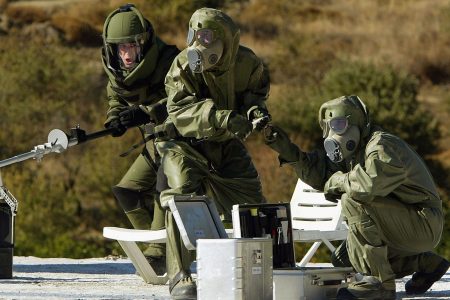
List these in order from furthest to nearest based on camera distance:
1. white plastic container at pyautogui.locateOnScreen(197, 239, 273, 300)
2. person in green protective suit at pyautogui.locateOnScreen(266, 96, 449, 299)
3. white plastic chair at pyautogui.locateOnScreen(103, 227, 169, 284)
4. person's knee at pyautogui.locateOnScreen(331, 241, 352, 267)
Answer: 1. white plastic chair at pyautogui.locateOnScreen(103, 227, 169, 284)
2. person's knee at pyautogui.locateOnScreen(331, 241, 352, 267)
3. person in green protective suit at pyautogui.locateOnScreen(266, 96, 449, 299)
4. white plastic container at pyautogui.locateOnScreen(197, 239, 273, 300)

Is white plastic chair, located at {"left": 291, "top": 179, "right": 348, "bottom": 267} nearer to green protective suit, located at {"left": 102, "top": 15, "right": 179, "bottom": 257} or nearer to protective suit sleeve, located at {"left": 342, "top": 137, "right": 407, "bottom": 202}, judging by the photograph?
green protective suit, located at {"left": 102, "top": 15, "right": 179, "bottom": 257}

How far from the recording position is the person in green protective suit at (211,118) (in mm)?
8727

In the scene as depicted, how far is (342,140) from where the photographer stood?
27.7 feet

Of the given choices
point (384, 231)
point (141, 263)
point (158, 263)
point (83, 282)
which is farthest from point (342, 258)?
point (83, 282)

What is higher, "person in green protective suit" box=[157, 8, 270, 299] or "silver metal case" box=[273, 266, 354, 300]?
"person in green protective suit" box=[157, 8, 270, 299]

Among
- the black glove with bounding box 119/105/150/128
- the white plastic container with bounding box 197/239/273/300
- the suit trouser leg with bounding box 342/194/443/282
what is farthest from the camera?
the black glove with bounding box 119/105/150/128

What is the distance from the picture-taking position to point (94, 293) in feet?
30.3

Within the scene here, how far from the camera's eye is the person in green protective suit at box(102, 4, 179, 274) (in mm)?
10312

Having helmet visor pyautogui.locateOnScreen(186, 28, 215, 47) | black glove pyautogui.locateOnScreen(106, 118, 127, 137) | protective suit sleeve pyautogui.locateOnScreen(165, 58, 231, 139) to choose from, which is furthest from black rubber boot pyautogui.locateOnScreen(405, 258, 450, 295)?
black glove pyautogui.locateOnScreen(106, 118, 127, 137)

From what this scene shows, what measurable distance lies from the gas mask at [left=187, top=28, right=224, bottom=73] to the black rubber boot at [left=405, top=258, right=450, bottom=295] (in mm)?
1836

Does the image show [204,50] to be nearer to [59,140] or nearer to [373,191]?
[373,191]

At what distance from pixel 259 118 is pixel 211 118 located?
33 centimetres

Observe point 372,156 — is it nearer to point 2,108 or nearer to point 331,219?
point 331,219

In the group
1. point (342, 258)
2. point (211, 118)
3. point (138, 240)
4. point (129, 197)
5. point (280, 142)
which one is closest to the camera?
point (280, 142)
